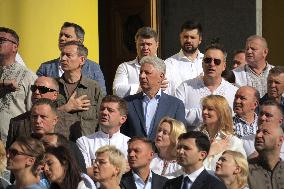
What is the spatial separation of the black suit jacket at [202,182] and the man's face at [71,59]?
9.14 feet

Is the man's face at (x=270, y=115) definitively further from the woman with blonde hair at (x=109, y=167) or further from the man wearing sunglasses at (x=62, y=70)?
the man wearing sunglasses at (x=62, y=70)

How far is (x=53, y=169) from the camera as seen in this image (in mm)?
14125

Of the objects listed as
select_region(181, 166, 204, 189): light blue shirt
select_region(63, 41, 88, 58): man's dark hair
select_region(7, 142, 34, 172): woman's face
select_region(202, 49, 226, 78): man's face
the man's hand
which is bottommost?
select_region(181, 166, 204, 189): light blue shirt

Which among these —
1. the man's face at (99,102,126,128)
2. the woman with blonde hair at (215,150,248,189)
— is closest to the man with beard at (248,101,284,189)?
the woman with blonde hair at (215,150,248,189)

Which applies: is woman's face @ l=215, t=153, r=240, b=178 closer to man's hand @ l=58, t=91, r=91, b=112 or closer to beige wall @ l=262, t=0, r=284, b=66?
man's hand @ l=58, t=91, r=91, b=112

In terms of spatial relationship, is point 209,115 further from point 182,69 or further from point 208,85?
point 182,69

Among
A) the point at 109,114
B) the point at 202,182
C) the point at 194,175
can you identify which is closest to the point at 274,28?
the point at 109,114

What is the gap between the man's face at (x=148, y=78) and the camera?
637 inches

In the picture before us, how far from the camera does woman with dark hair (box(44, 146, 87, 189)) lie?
1410 centimetres

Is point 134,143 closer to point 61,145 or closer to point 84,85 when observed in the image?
point 61,145

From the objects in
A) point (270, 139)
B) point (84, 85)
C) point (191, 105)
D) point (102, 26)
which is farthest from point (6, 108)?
point (102, 26)

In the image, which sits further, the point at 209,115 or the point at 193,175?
the point at 209,115

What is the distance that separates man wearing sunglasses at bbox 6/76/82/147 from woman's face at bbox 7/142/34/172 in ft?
4.33

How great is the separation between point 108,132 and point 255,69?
Result: 283 centimetres
